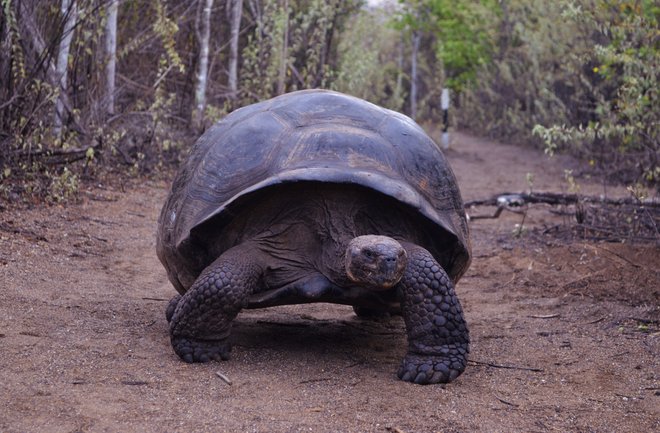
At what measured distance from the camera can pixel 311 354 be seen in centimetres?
329

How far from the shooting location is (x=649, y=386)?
300 cm

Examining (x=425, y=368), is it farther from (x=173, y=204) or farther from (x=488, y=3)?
(x=488, y=3)

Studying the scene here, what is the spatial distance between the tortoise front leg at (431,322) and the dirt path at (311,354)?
85mm

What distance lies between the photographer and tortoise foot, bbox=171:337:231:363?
10.1 feet

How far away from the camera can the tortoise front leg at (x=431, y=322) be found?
3006 mm

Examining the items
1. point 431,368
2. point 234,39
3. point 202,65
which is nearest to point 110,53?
point 202,65

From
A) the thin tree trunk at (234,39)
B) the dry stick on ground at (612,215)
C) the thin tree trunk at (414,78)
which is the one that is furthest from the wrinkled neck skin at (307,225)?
the thin tree trunk at (414,78)


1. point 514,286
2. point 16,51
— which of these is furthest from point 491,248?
point 16,51

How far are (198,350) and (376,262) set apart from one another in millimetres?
746

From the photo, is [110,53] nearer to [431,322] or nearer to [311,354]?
[311,354]

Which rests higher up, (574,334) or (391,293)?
(391,293)

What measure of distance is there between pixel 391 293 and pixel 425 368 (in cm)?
30

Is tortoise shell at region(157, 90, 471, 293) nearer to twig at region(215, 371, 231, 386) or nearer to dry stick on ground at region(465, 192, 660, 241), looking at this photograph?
twig at region(215, 371, 231, 386)

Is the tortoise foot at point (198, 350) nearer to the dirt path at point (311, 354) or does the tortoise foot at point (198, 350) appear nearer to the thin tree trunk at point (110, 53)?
the dirt path at point (311, 354)
